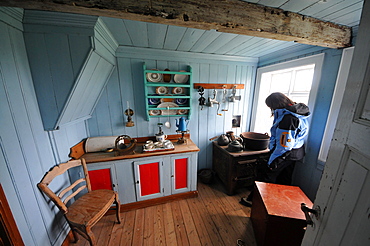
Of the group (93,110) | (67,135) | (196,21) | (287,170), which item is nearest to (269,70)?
(287,170)

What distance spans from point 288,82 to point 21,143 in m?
3.27

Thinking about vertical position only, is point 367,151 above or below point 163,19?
below

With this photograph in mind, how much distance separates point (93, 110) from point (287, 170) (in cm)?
300

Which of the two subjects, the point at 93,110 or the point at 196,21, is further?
the point at 93,110

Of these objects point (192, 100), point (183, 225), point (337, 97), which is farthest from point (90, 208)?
point (337, 97)

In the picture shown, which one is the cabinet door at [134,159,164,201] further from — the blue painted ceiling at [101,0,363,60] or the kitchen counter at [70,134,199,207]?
the blue painted ceiling at [101,0,363,60]

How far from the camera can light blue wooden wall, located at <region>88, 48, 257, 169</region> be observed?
1994 millimetres

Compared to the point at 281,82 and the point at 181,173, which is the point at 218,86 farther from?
the point at 181,173

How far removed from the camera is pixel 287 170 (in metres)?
1.79

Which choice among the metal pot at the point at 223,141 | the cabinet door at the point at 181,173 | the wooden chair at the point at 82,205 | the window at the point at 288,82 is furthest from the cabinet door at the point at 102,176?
the window at the point at 288,82

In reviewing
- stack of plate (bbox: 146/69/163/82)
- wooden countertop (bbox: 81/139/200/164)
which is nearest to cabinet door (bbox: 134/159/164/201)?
wooden countertop (bbox: 81/139/200/164)

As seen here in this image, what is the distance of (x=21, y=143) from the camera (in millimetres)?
1027

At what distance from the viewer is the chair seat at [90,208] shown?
1229 millimetres

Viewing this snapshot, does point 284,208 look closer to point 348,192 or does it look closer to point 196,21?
point 348,192
